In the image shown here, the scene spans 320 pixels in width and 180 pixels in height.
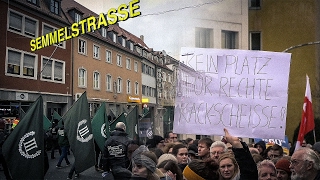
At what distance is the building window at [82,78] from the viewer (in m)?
7.52

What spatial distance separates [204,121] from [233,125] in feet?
0.80

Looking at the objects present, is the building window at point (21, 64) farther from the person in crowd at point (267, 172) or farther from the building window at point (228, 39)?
the building window at point (228, 39)

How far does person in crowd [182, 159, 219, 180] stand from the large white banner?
0.60 metres

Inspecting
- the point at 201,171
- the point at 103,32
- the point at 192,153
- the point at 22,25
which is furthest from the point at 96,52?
the point at 201,171

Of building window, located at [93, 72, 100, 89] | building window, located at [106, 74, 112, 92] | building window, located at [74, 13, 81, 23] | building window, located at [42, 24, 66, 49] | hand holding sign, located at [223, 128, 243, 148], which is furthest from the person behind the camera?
building window, located at [106, 74, 112, 92]

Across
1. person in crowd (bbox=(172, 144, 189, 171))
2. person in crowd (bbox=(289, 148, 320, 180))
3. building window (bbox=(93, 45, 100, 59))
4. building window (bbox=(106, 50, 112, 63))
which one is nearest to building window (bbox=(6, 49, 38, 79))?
building window (bbox=(93, 45, 100, 59))

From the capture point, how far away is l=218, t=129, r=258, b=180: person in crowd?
2.54 meters

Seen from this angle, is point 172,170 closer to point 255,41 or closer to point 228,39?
point 228,39

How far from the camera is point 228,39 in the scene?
484 inches

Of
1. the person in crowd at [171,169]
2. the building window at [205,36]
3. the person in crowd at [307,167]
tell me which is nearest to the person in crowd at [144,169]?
the person in crowd at [171,169]

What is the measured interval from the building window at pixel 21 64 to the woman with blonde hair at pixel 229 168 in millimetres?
5073

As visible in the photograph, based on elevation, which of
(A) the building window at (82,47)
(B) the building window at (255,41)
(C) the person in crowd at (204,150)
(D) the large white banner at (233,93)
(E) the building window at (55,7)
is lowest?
(C) the person in crowd at (204,150)

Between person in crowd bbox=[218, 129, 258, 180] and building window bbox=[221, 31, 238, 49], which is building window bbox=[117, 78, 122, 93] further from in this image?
person in crowd bbox=[218, 129, 258, 180]

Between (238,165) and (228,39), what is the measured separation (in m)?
10.1
